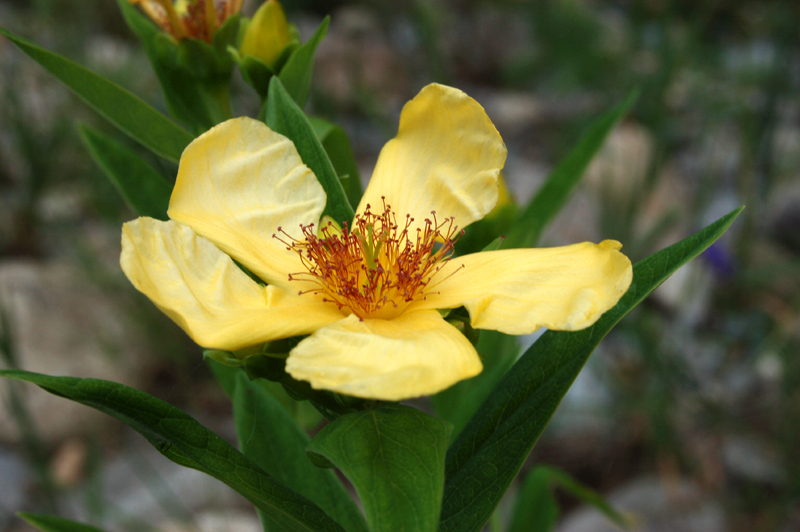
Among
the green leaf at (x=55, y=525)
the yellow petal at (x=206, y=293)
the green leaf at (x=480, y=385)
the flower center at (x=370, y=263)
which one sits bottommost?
the green leaf at (x=480, y=385)

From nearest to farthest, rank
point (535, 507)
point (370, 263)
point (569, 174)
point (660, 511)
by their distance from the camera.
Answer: point (370, 263)
point (569, 174)
point (535, 507)
point (660, 511)

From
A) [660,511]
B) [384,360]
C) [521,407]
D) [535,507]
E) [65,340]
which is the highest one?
[384,360]

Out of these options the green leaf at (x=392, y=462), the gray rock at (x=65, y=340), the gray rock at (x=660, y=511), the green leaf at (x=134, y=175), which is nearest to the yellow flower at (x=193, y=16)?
the green leaf at (x=134, y=175)

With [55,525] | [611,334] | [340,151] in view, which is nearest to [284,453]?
[55,525]

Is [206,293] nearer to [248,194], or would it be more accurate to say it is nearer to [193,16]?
[248,194]

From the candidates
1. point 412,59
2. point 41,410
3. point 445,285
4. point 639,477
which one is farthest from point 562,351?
point 412,59

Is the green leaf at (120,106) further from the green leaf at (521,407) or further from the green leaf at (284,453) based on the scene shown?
the green leaf at (521,407)

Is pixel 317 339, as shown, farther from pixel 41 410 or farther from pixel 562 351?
pixel 41 410
